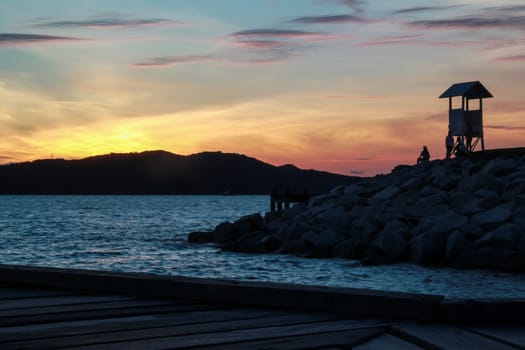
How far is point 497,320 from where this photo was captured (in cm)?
346

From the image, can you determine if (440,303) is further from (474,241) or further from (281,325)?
(474,241)

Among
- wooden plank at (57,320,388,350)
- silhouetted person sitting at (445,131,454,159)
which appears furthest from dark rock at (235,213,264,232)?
wooden plank at (57,320,388,350)

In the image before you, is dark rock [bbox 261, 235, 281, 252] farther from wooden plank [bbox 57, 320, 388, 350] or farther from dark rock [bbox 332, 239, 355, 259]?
wooden plank [bbox 57, 320, 388, 350]

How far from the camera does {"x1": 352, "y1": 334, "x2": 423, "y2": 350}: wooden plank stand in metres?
2.97

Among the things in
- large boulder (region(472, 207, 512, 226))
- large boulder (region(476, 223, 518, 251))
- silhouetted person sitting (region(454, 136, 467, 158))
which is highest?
silhouetted person sitting (region(454, 136, 467, 158))

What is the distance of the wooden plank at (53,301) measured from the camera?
392 centimetres

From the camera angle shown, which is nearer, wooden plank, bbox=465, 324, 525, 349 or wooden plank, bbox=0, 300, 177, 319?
wooden plank, bbox=465, 324, 525, 349

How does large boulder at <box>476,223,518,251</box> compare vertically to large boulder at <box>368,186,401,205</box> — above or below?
below

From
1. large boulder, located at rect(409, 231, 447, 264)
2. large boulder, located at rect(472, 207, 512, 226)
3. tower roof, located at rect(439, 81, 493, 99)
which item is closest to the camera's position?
large boulder, located at rect(472, 207, 512, 226)

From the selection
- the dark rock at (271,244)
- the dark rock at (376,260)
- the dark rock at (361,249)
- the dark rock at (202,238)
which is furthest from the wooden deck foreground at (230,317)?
the dark rock at (202,238)

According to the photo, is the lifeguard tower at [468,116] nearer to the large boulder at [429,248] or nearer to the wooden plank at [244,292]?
the large boulder at [429,248]

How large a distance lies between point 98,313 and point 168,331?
626mm

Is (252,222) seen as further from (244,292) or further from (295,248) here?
(244,292)

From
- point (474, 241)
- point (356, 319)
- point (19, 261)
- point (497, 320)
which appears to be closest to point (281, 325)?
point (356, 319)
